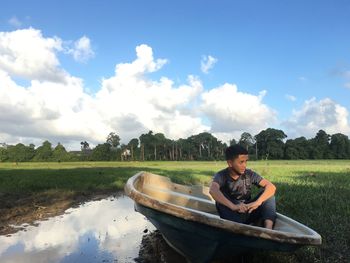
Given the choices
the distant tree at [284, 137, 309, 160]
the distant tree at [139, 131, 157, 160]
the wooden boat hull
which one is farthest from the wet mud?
the distant tree at [139, 131, 157, 160]

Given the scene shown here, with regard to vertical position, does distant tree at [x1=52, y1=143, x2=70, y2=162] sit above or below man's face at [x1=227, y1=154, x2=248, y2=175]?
above

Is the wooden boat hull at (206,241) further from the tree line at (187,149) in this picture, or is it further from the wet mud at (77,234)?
the tree line at (187,149)

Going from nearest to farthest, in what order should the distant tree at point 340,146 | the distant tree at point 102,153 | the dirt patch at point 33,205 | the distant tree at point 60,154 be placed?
the dirt patch at point 33,205 → the distant tree at point 60,154 → the distant tree at point 102,153 → the distant tree at point 340,146

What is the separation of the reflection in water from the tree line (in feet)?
223

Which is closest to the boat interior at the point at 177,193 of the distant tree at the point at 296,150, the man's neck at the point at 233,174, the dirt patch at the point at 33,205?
the man's neck at the point at 233,174

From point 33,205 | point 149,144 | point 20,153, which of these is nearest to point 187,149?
point 149,144

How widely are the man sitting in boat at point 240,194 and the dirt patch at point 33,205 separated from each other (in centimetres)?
419

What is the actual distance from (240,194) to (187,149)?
93722 millimetres

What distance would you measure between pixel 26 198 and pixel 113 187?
4511mm

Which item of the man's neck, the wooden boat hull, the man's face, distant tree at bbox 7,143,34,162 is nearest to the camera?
the wooden boat hull

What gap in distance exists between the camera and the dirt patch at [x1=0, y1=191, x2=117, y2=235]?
852cm

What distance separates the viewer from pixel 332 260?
15.9 ft

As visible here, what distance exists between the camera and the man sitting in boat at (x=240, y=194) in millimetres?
4953

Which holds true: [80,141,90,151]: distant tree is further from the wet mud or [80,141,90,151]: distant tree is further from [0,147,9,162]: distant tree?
the wet mud
